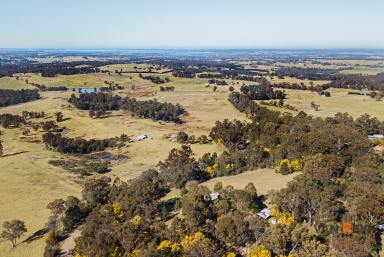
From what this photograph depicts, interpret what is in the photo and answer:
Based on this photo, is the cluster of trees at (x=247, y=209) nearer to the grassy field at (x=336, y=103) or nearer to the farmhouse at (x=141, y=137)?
the farmhouse at (x=141, y=137)

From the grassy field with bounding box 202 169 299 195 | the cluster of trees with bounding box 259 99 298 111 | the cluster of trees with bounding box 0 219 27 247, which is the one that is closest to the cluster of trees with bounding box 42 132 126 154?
the grassy field with bounding box 202 169 299 195

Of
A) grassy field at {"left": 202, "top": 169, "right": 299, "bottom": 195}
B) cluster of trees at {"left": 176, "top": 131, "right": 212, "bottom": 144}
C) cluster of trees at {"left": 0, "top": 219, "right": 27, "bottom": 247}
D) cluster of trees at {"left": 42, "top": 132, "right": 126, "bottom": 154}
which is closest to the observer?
cluster of trees at {"left": 0, "top": 219, "right": 27, "bottom": 247}

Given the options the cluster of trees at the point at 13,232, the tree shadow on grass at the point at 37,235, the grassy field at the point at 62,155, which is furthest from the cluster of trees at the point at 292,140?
the cluster of trees at the point at 13,232

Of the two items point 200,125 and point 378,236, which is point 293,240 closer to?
point 378,236

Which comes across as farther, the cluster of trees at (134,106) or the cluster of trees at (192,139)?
the cluster of trees at (134,106)

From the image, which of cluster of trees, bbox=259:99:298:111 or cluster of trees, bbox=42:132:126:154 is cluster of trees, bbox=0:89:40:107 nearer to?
cluster of trees, bbox=42:132:126:154

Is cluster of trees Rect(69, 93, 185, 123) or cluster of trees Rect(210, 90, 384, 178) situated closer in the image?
cluster of trees Rect(210, 90, 384, 178)
